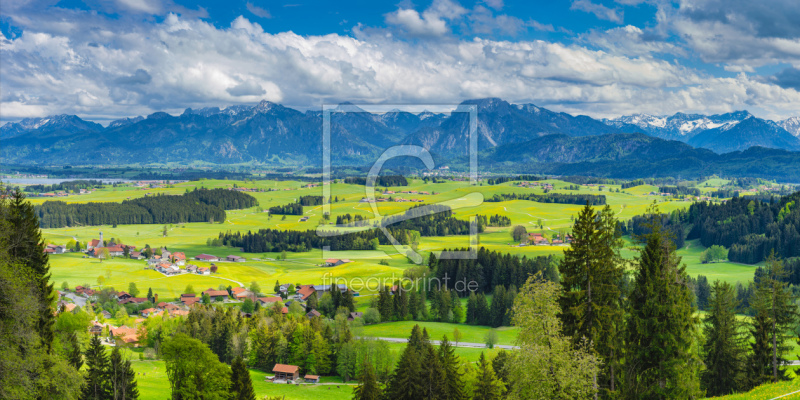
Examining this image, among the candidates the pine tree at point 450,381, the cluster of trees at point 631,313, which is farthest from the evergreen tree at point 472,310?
the cluster of trees at point 631,313

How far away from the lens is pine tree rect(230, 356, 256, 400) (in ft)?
109

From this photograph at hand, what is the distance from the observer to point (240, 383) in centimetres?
3347

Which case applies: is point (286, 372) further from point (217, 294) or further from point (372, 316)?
point (217, 294)

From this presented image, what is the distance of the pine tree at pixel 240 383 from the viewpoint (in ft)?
109

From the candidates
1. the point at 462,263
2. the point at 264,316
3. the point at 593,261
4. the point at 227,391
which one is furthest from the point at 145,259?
the point at 593,261

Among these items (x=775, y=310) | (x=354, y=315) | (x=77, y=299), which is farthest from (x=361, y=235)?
(x=775, y=310)

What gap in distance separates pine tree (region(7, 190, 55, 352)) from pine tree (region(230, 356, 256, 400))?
40.7 ft

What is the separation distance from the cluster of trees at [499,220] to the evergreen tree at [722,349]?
117138 mm

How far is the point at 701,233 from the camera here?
13488cm

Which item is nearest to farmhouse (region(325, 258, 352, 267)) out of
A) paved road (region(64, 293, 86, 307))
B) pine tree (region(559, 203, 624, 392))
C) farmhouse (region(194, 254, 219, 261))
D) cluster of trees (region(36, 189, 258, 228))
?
farmhouse (region(194, 254, 219, 261))

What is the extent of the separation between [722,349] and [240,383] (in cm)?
3175

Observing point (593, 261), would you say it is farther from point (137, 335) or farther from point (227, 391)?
point (137, 335)

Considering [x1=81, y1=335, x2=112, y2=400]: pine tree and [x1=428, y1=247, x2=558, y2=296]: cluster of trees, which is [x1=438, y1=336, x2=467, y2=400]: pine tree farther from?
[x1=428, y1=247, x2=558, y2=296]: cluster of trees

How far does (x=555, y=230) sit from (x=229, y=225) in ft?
331
